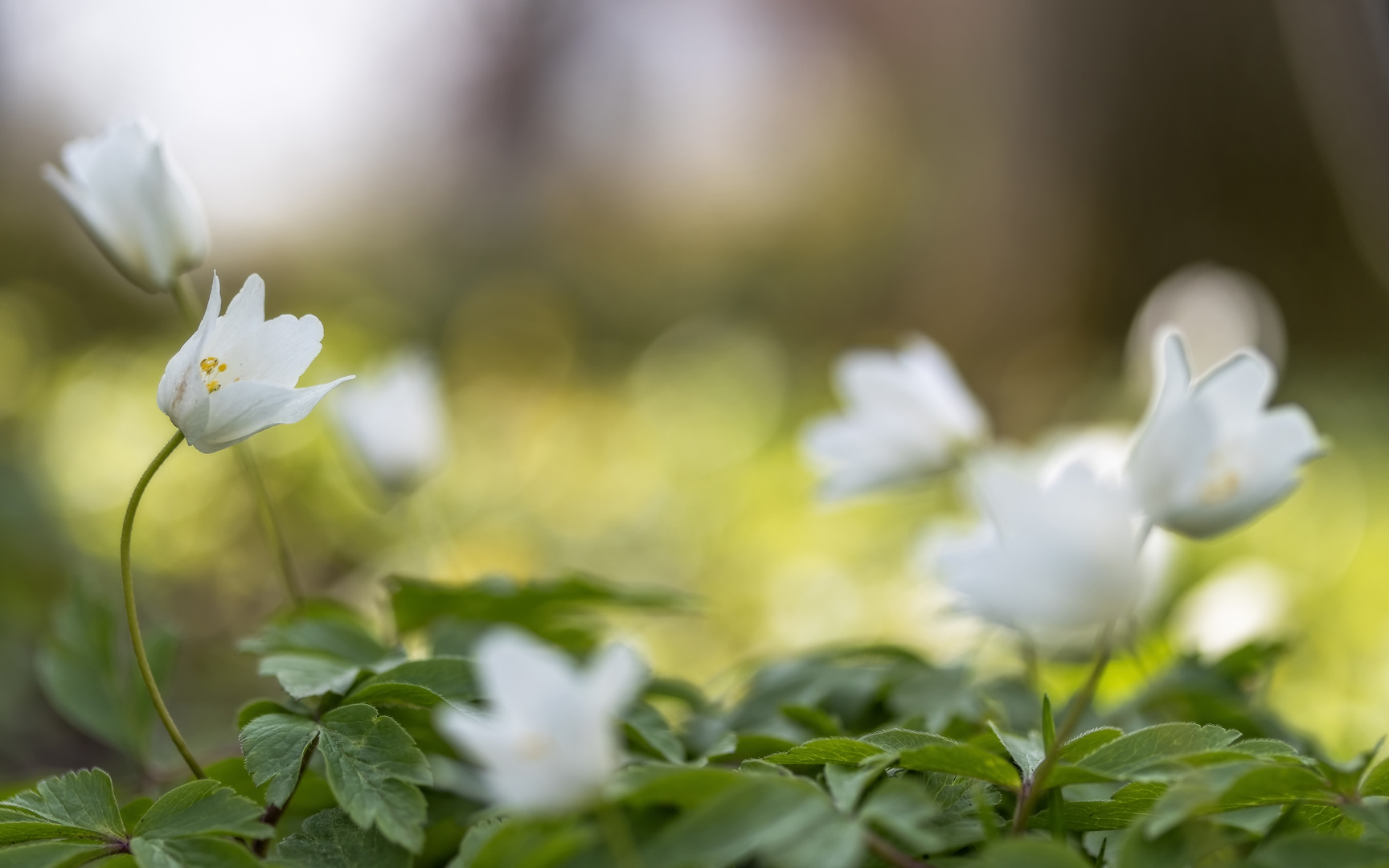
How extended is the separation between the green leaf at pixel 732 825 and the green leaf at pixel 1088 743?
6.3 inches

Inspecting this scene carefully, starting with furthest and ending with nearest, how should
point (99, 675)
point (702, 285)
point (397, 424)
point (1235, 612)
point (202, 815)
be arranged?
point (702, 285)
point (1235, 612)
point (397, 424)
point (99, 675)
point (202, 815)

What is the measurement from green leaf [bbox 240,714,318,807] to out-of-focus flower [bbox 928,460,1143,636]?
353 mm

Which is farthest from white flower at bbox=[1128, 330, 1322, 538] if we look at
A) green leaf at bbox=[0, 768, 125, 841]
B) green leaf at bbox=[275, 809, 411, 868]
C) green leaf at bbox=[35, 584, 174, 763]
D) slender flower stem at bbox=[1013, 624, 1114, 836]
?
green leaf at bbox=[35, 584, 174, 763]

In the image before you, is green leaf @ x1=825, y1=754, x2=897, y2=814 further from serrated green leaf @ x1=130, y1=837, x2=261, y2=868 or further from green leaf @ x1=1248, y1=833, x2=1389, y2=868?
serrated green leaf @ x1=130, y1=837, x2=261, y2=868

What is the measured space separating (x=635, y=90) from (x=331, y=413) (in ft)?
19.9

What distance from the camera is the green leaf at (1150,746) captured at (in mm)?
463

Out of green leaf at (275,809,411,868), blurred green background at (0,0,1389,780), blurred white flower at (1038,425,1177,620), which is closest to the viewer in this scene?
green leaf at (275,809,411,868)

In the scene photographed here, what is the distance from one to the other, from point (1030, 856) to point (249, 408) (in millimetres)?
428

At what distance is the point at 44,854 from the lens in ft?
1.49

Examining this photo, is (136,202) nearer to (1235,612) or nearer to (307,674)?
(307,674)

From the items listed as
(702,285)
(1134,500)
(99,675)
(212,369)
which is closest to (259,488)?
(99,675)

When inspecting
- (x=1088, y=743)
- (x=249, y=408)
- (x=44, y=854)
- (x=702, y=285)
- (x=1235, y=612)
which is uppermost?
(x=702, y=285)

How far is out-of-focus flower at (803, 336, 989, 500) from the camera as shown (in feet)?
3.10

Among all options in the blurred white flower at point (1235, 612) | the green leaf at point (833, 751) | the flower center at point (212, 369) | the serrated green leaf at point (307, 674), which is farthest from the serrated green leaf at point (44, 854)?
the blurred white flower at point (1235, 612)
